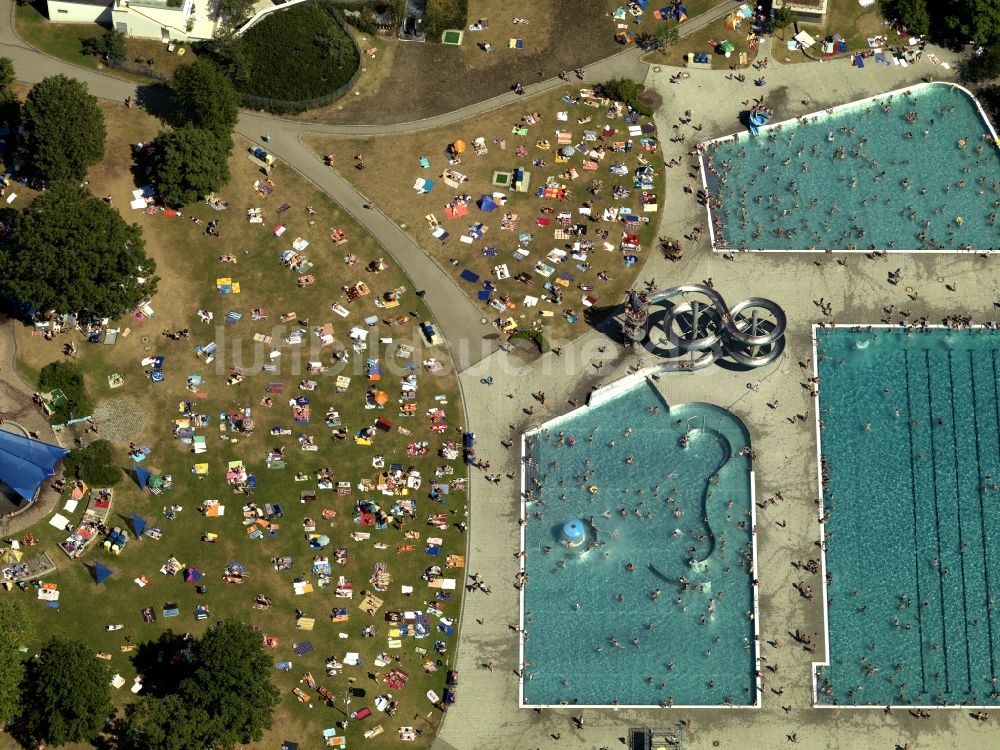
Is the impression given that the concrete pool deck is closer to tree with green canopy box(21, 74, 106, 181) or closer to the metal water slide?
the metal water slide

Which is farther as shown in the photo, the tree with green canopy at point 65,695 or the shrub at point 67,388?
the shrub at point 67,388

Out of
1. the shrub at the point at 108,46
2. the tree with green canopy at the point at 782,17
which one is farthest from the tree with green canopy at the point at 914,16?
the shrub at the point at 108,46

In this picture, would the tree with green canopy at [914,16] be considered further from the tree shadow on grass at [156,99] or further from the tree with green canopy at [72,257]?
the tree with green canopy at [72,257]

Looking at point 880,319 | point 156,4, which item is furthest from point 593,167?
point 156,4

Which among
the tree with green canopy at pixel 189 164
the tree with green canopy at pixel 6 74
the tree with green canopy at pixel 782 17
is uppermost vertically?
the tree with green canopy at pixel 782 17

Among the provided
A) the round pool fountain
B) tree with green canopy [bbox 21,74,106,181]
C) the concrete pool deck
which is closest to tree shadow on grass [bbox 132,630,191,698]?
the concrete pool deck

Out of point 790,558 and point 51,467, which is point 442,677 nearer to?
point 790,558

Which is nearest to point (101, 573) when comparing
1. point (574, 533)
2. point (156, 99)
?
point (574, 533)
